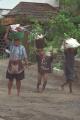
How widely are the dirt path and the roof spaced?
19439mm

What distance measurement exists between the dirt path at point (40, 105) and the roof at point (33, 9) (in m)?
19.4

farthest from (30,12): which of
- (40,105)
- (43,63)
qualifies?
(40,105)

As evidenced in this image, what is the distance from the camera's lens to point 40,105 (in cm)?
1050

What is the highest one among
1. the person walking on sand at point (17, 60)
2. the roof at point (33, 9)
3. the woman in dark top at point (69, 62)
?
the person walking on sand at point (17, 60)

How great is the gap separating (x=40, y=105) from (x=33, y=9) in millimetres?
25393

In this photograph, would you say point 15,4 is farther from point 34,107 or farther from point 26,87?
point 34,107

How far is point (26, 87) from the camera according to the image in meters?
14.6

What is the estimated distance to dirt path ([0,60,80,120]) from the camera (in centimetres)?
921

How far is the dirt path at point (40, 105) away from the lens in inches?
363

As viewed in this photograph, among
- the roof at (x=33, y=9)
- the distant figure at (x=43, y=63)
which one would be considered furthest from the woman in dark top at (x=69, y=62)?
the roof at (x=33, y=9)

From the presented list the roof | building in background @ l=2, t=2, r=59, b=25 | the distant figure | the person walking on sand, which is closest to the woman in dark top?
the distant figure

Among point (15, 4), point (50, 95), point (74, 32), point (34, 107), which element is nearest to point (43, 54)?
point (50, 95)

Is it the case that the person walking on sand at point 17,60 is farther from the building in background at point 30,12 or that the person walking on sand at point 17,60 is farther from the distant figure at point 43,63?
the building in background at point 30,12

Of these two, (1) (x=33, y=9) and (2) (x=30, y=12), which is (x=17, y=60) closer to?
(2) (x=30, y=12)
